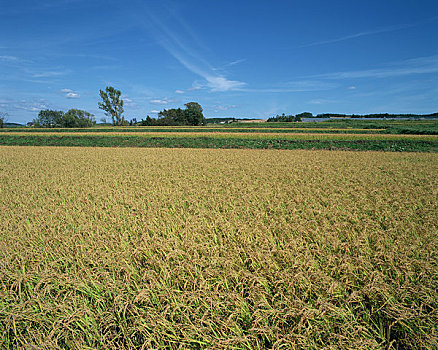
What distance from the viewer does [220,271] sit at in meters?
3.00

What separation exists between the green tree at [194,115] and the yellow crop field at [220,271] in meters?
85.6

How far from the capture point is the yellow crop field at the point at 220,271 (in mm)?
2148

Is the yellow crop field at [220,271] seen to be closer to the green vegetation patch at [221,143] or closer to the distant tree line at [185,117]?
the green vegetation patch at [221,143]

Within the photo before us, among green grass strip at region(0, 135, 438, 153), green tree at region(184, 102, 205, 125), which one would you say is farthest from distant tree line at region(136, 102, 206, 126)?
green grass strip at region(0, 135, 438, 153)

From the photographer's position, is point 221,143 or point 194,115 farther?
point 194,115

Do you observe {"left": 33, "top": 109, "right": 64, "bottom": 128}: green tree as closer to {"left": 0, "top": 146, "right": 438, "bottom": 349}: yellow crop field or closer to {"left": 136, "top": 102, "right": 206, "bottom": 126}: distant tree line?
{"left": 136, "top": 102, "right": 206, "bottom": 126}: distant tree line

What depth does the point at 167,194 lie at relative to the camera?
23.3 ft

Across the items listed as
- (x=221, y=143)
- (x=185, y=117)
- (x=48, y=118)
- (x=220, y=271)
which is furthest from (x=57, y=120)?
(x=220, y=271)

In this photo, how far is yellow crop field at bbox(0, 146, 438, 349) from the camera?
2.15 meters

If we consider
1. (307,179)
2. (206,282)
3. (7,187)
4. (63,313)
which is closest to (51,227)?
(63,313)

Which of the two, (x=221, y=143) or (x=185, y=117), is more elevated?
(x=185, y=117)

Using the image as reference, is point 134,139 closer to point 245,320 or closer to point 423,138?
point 245,320

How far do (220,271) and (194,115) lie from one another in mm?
90333

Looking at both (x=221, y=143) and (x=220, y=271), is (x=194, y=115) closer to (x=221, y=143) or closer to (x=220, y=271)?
(x=221, y=143)
